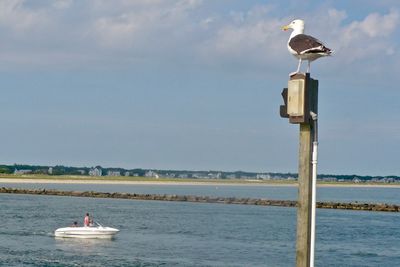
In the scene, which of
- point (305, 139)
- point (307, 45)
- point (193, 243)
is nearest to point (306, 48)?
point (307, 45)

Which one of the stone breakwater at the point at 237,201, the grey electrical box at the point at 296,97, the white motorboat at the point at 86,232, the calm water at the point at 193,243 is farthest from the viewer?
the stone breakwater at the point at 237,201

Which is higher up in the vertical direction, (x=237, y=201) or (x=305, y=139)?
(x=305, y=139)

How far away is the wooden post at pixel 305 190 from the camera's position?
8375 mm

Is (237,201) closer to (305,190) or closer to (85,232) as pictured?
(85,232)

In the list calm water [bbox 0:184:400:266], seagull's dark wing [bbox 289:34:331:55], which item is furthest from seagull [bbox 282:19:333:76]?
calm water [bbox 0:184:400:266]

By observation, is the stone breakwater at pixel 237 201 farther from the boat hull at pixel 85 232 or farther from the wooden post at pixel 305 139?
the wooden post at pixel 305 139

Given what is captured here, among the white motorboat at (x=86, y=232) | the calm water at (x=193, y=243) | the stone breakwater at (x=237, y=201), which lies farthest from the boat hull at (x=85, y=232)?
the stone breakwater at (x=237, y=201)

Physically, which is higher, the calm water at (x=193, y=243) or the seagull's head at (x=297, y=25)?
the seagull's head at (x=297, y=25)

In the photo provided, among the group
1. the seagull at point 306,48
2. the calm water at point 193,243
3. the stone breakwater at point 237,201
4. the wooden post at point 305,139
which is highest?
the seagull at point 306,48

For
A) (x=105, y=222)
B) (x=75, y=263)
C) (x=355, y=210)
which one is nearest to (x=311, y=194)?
(x=75, y=263)

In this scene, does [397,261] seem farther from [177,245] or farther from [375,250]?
[177,245]

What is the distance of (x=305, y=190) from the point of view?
330 inches

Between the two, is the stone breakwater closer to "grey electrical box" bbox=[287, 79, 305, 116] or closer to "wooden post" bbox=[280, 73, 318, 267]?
"wooden post" bbox=[280, 73, 318, 267]

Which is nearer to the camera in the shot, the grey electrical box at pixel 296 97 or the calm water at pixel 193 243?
the grey electrical box at pixel 296 97
